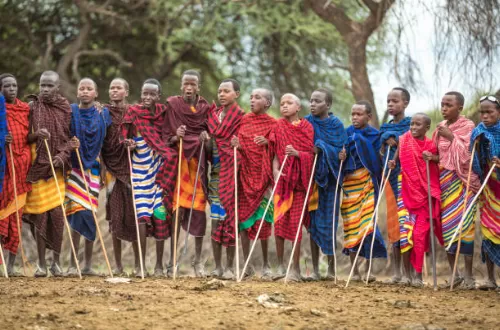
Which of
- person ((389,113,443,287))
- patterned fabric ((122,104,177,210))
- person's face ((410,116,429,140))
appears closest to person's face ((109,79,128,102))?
patterned fabric ((122,104,177,210))

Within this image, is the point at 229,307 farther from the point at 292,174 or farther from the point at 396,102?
the point at 396,102

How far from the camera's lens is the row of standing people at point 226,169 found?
880 centimetres

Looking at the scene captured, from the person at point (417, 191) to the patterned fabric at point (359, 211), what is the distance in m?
0.52

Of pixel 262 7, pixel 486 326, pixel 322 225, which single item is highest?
pixel 262 7

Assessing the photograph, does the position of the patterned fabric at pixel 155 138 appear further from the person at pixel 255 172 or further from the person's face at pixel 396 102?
the person's face at pixel 396 102

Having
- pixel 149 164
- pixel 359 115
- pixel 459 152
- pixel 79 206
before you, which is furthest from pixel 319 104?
pixel 79 206

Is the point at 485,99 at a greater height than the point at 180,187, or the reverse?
the point at 485,99

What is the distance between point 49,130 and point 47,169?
16.8 inches

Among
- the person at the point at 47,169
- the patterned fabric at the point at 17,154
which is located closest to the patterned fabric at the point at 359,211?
the person at the point at 47,169

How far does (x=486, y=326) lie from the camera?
604 centimetres

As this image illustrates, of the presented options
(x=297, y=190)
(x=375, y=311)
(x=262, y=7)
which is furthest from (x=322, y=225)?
(x=262, y=7)

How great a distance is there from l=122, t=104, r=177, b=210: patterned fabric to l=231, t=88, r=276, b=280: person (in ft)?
2.55

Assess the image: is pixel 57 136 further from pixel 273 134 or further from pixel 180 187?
pixel 273 134

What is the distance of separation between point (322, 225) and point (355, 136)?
3.45ft
